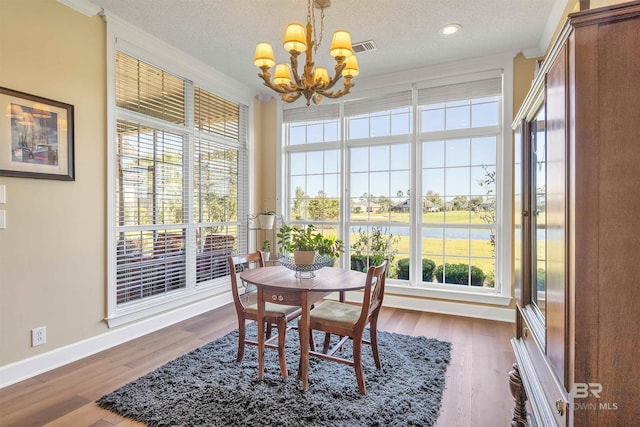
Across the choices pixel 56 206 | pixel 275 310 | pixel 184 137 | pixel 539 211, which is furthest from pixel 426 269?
pixel 56 206

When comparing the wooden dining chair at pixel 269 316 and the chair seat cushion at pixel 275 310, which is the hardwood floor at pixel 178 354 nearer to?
the wooden dining chair at pixel 269 316

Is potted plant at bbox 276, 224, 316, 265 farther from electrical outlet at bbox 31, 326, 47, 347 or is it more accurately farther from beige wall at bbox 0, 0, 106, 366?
electrical outlet at bbox 31, 326, 47, 347

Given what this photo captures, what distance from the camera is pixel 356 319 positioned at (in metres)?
2.37

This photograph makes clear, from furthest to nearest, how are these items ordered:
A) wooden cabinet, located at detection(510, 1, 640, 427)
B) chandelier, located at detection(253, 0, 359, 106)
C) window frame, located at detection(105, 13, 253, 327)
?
window frame, located at detection(105, 13, 253, 327) < chandelier, located at detection(253, 0, 359, 106) < wooden cabinet, located at detection(510, 1, 640, 427)

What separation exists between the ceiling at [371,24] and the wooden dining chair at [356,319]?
215cm

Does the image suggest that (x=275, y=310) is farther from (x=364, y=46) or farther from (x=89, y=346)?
(x=364, y=46)

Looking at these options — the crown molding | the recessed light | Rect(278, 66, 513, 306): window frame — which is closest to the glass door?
the recessed light

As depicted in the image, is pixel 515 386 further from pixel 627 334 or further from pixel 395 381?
pixel 627 334

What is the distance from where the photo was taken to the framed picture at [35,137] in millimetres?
2348

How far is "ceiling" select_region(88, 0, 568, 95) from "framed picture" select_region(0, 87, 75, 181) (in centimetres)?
100

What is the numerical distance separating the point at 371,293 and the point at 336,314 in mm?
321

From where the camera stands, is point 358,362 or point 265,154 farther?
point 265,154

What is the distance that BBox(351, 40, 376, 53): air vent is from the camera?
3389 mm

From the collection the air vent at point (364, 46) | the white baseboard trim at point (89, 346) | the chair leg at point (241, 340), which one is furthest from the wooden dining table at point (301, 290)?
the air vent at point (364, 46)
